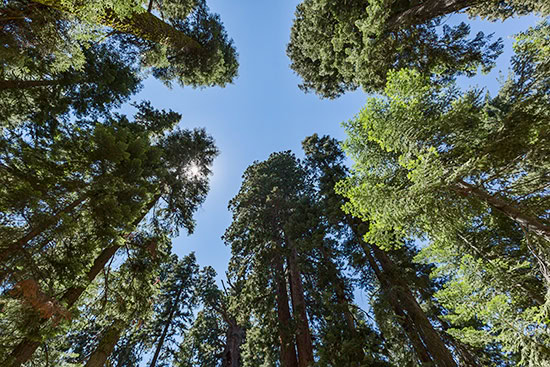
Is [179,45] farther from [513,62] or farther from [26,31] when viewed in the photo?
[513,62]

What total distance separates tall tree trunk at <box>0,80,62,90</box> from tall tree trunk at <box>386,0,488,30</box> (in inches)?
465

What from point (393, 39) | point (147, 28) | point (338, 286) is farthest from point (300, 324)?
point (147, 28)

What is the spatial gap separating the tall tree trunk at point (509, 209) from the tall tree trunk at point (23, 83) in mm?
11968

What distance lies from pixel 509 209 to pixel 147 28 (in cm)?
1150

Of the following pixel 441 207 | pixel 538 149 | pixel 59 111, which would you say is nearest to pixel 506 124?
pixel 538 149

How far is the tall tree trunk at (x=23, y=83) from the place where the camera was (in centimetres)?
659

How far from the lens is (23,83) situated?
7027 mm

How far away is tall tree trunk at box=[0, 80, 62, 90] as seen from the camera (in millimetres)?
6588

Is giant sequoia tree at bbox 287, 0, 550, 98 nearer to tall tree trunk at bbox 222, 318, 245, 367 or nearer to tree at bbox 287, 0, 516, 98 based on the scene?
tree at bbox 287, 0, 516, 98

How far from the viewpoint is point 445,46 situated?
779 cm

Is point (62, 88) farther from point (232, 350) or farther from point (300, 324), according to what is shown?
point (232, 350)

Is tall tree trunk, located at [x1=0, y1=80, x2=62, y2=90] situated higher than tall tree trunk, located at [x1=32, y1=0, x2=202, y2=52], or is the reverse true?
tall tree trunk, located at [x1=32, y1=0, x2=202, y2=52]

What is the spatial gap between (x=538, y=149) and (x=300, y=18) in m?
12.6

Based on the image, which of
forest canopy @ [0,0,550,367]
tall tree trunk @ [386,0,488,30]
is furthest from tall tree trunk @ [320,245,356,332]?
tall tree trunk @ [386,0,488,30]
